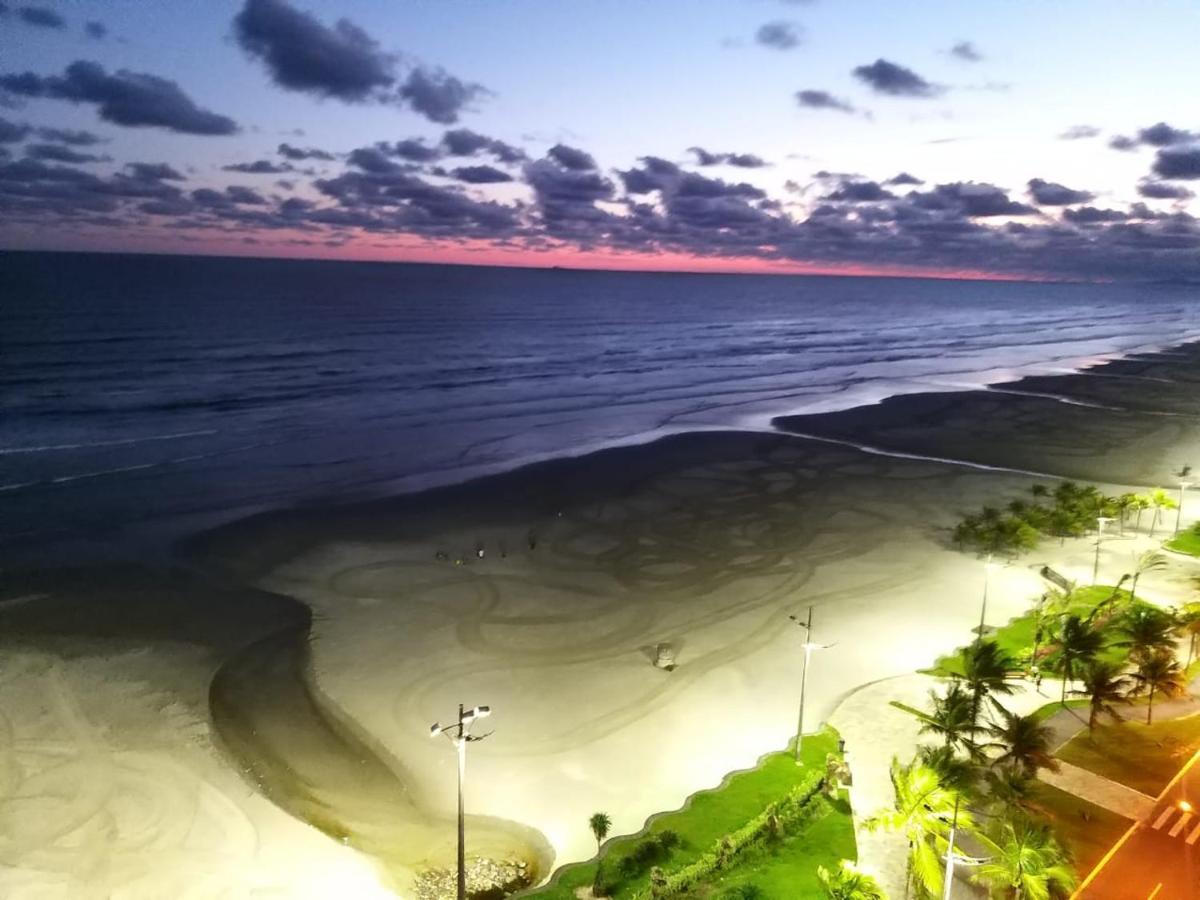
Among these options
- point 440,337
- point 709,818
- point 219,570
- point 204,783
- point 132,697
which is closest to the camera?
point 709,818

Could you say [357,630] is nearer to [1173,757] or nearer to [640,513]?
[640,513]

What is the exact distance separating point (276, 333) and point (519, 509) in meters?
97.9

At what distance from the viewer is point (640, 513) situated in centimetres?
5741

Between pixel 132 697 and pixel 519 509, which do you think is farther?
pixel 519 509

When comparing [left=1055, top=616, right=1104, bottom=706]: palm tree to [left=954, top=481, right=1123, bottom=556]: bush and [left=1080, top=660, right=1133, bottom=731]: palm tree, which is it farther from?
[left=954, top=481, right=1123, bottom=556]: bush

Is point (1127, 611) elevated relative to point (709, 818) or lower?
elevated

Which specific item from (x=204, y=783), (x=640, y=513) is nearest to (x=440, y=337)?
(x=640, y=513)

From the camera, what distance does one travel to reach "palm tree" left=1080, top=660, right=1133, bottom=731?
28250 millimetres

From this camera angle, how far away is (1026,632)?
38.4 m

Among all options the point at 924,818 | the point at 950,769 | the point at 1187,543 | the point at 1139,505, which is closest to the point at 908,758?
the point at 950,769

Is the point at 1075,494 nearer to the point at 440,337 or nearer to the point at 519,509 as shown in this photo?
the point at 519,509

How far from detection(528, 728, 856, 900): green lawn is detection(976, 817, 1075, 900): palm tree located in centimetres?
463

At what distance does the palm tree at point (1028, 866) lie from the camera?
18844mm

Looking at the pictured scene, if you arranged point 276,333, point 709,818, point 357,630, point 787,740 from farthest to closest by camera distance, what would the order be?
point 276,333, point 357,630, point 787,740, point 709,818
